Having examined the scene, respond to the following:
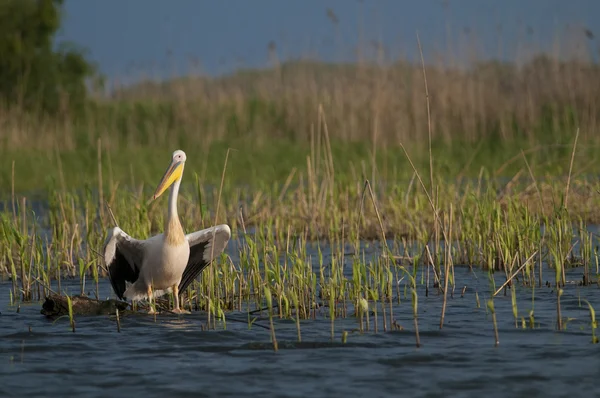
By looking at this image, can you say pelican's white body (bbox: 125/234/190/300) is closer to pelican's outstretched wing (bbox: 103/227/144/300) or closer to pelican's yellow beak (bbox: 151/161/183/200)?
pelican's outstretched wing (bbox: 103/227/144/300)

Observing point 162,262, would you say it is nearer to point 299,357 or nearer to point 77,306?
point 77,306

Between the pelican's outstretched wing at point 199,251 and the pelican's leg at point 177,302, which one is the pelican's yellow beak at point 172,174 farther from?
the pelican's leg at point 177,302

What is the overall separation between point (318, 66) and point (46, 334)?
1602 cm

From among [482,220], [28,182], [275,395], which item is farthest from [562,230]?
[28,182]

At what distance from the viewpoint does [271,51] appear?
768 inches

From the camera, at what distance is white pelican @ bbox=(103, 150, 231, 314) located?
20.6ft

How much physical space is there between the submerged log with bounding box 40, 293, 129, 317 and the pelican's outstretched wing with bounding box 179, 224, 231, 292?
52 cm

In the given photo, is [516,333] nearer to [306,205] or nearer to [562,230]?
[562,230]

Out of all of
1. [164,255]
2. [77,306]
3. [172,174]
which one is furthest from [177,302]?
[172,174]

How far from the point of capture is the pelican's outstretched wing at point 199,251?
6.42 m

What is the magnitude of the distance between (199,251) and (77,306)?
2.85ft

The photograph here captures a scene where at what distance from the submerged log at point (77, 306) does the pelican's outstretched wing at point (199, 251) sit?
52 centimetres

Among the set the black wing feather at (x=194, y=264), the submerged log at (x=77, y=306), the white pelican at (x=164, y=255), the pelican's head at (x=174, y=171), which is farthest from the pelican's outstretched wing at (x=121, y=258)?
the pelican's head at (x=174, y=171)

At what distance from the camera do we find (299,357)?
5.09 meters
